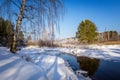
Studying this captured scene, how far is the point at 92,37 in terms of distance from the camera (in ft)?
170

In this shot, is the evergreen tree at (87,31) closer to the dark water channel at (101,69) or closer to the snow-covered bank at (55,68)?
the dark water channel at (101,69)

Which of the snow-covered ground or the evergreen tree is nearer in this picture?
the snow-covered ground

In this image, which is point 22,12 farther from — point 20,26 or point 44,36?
point 44,36

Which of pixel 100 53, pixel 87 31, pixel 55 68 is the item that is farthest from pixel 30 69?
pixel 87 31

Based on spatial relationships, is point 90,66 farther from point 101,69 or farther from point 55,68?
point 55,68

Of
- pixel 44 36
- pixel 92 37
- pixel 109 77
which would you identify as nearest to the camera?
pixel 44 36

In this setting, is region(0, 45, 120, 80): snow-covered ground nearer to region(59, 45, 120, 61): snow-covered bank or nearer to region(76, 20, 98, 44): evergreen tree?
A: region(59, 45, 120, 61): snow-covered bank

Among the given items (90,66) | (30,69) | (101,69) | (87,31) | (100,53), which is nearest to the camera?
(30,69)

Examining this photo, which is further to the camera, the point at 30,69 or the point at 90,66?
the point at 90,66

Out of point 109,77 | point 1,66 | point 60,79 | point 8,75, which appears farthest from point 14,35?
point 109,77

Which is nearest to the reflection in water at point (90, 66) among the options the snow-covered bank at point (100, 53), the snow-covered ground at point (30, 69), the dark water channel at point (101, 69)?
the dark water channel at point (101, 69)

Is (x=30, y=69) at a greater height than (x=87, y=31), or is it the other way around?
(x=87, y=31)

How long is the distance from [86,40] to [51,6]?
4645cm

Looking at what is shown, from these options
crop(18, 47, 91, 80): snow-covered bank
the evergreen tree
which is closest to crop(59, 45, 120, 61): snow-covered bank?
crop(18, 47, 91, 80): snow-covered bank
